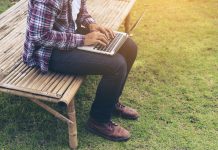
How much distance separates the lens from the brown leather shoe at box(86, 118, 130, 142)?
3.65 m

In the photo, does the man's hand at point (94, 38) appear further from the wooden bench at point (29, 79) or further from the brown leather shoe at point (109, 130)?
the brown leather shoe at point (109, 130)

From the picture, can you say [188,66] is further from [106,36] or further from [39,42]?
[39,42]

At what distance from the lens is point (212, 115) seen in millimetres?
4043

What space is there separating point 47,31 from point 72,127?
83 centimetres

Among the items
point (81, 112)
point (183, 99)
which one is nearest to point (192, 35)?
point (183, 99)

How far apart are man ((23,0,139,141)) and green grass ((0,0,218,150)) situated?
0.76 feet

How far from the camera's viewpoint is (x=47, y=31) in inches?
122

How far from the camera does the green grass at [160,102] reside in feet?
12.0

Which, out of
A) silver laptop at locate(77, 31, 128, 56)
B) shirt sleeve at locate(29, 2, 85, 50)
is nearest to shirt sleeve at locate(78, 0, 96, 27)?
silver laptop at locate(77, 31, 128, 56)

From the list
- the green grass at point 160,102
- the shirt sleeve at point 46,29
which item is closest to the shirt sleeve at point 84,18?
the shirt sleeve at point 46,29

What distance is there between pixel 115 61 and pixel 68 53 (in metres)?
0.39

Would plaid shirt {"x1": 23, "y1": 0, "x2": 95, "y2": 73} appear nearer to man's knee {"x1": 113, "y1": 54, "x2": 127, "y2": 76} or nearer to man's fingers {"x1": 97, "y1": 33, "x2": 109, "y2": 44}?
man's fingers {"x1": 97, "y1": 33, "x2": 109, "y2": 44}

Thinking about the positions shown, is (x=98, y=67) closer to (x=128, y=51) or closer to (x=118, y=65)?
(x=118, y=65)

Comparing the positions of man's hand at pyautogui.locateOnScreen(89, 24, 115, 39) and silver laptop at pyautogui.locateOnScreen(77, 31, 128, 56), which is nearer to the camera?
silver laptop at pyautogui.locateOnScreen(77, 31, 128, 56)
